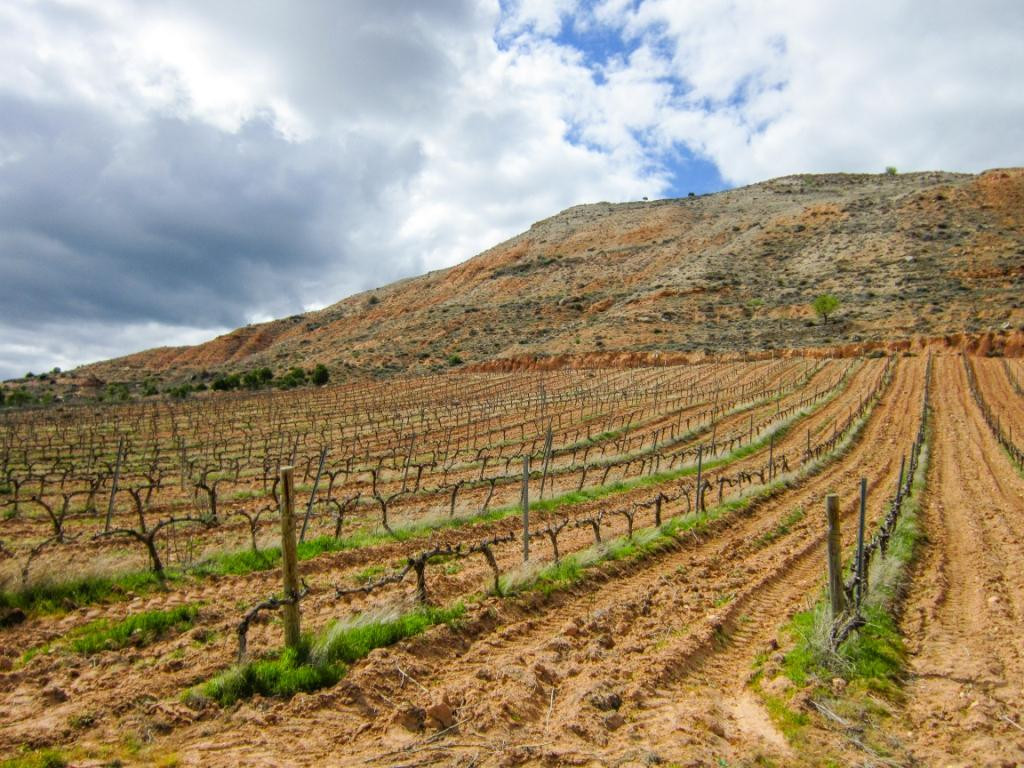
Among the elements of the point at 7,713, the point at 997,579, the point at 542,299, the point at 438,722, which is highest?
the point at 542,299

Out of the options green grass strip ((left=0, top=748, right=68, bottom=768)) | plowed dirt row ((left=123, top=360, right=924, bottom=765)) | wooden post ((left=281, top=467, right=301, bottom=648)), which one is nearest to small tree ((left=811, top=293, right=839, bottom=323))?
plowed dirt row ((left=123, top=360, right=924, bottom=765))

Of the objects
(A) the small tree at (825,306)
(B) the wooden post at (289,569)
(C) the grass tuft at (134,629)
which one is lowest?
(C) the grass tuft at (134,629)

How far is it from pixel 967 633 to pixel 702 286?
6758 centimetres

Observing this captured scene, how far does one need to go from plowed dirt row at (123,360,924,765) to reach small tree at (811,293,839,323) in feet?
180

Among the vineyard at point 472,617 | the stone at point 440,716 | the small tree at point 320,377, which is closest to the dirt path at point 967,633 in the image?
the vineyard at point 472,617

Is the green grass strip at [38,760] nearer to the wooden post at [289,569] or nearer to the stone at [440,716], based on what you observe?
the wooden post at [289,569]

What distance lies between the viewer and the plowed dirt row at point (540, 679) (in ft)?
14.1

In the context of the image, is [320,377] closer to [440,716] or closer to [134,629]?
[134,629]

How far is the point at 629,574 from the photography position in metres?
8.98

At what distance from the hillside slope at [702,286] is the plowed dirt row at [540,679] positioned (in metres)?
49.5

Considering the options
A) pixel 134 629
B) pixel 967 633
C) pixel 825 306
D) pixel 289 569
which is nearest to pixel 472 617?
pixel 289 569

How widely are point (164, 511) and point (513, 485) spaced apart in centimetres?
919

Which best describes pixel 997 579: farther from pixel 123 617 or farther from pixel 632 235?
pixel 632 235

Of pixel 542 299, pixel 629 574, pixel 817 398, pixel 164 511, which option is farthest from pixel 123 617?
pixel 542 299
